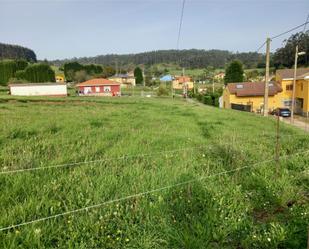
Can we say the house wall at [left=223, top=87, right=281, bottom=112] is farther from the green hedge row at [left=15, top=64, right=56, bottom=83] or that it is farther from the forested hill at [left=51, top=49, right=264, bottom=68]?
the green hedge row at [left=15, top=64, right=56, bottom=83]

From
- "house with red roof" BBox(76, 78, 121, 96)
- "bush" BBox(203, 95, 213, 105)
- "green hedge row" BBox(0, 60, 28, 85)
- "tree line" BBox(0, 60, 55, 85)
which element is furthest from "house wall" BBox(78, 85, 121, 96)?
"bush" BBox(203, 95, 213, 105)

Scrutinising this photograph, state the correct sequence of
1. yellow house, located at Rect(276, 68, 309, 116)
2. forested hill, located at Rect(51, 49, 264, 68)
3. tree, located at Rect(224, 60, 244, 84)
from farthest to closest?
1. tree, located at Rect(224, 60, 244, 84)
2. yellow house, located at Rect(276, 68, 309, 116)
3. forested hill, located at Rect(51, 49, 264, 68)

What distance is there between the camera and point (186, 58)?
125ft

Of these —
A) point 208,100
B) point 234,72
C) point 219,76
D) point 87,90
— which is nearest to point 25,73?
point 87,90

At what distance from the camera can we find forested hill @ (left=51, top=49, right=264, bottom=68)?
30.2m

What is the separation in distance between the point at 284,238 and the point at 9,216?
273cm

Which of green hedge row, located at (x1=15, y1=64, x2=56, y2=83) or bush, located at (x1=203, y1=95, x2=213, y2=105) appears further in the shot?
green hedge row, located at (x1=15, y1=64, x2=56, y2=83)

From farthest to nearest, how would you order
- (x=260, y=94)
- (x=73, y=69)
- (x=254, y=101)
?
(x=73, y=69) → (x=254, y=101) → (x=260, y=94)

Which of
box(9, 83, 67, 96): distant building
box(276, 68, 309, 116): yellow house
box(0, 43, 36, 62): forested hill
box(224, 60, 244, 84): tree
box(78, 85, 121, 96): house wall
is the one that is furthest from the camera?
box(0, 43, 36, 62): forested hill

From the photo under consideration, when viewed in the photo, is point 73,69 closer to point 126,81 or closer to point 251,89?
point 126,81

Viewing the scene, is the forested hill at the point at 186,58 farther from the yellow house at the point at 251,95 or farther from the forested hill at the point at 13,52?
the forested hill at the point at 13,52

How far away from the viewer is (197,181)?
3.79 m

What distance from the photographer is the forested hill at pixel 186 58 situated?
3020cm

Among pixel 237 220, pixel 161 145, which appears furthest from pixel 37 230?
pixel 161 145
